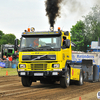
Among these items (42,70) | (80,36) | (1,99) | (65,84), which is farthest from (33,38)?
(80,36)

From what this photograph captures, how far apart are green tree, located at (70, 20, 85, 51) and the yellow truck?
60791 millimetres

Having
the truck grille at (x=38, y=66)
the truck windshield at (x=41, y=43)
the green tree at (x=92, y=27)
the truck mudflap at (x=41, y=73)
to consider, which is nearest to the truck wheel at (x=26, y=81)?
the truck mudflap at (x=41, y=73)

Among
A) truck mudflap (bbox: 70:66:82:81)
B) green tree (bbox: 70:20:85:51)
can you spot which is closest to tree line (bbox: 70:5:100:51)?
green tree (bbox: 70:20:85:51)

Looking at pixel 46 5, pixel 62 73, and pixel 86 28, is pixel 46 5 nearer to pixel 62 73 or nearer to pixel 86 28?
pixel 62 73

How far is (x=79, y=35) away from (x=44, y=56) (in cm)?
6235

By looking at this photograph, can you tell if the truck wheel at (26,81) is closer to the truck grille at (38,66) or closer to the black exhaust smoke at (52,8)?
the truck grille at (38,66)

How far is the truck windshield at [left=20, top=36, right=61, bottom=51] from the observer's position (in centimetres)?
1219

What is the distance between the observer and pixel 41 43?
12.4 meters

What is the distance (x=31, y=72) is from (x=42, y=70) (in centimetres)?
57

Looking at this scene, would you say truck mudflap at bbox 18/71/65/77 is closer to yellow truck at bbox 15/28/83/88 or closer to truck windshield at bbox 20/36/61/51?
yellow truck at bbox 15/28/83/88

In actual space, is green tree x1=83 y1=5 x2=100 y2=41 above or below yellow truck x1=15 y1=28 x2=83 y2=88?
above

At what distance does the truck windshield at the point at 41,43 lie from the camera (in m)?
12.2

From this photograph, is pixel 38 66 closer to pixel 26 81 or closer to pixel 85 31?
pixel 26 81

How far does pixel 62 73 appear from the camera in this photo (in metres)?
12.0
